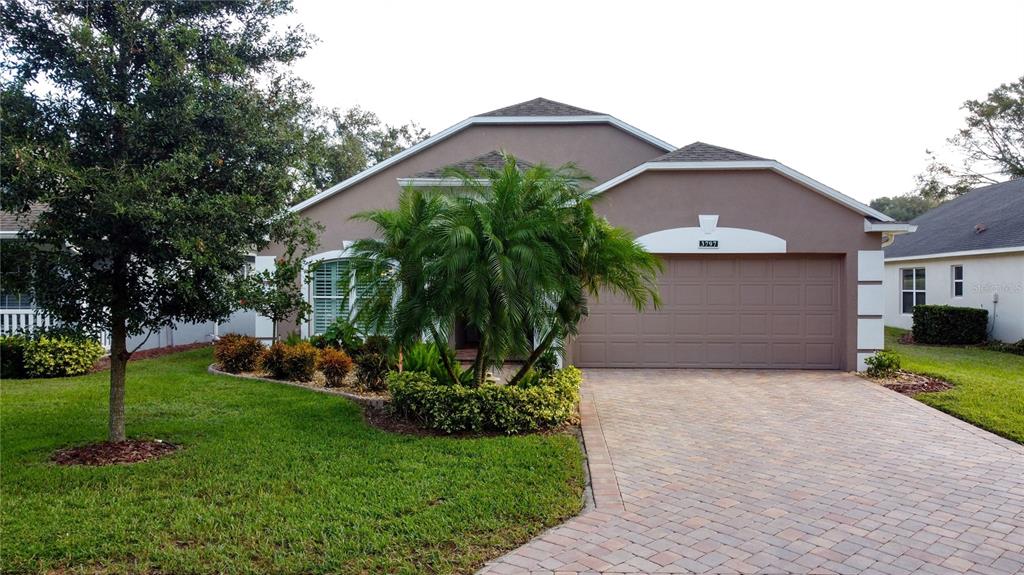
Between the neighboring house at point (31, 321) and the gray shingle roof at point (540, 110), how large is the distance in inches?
316

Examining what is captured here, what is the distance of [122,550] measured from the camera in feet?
14.6

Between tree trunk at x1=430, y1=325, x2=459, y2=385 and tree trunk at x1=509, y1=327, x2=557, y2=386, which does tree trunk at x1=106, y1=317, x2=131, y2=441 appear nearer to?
tree trunk at x1=430, y1=325, x2=459, y2=385

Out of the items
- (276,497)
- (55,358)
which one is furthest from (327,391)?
(55,358)

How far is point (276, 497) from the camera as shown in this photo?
5.45 m

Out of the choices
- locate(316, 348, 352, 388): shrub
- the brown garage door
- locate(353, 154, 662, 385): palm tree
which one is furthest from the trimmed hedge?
the brown garage door

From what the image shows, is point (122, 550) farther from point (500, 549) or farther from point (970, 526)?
point (970, 526)

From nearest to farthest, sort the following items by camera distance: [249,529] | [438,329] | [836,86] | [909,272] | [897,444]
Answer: [249,529]
[897,444]
[438,329]
[836,86]
[909,272]

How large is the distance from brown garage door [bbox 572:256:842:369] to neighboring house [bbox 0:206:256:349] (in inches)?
289

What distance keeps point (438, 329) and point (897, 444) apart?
5.43 m

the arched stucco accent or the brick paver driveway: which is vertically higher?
the arched stucco accent

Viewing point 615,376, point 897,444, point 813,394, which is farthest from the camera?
point 615,376

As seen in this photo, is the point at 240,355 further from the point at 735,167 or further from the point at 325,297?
the point at 735,167

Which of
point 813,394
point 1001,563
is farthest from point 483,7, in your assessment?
point 1001,563

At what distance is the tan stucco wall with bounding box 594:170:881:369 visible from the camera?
1238cm
